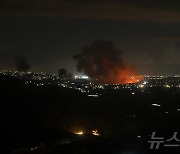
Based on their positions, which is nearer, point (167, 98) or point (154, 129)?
point (154, 129)

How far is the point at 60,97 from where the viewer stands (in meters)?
59.0

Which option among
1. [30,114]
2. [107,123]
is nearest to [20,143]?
[30,114]

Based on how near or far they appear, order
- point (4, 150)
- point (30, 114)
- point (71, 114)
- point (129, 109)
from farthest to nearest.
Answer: point (129, 109)
point (71, 114)
point (30, 114)
point (4, 150)

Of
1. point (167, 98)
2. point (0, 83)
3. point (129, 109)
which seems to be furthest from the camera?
point (167, 98)

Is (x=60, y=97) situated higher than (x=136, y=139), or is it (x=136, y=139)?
(x=60, y=97)

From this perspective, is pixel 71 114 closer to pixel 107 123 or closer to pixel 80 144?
pixel 107 123

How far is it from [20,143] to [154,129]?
53.2ft

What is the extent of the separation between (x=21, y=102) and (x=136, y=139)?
66.8ft

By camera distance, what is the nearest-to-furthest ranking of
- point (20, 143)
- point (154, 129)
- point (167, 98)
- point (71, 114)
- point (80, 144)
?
point (80, 144)
point (20, 143)
point (154, 129)
point (71, 114)
point (167, 98)

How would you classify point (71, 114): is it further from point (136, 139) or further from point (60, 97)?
point (136, 139)

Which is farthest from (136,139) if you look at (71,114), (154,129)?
(71,114)

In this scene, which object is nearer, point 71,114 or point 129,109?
point 71,114

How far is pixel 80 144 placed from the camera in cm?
2353

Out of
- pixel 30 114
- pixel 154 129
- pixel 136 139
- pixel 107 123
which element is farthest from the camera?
pixel 107 123
